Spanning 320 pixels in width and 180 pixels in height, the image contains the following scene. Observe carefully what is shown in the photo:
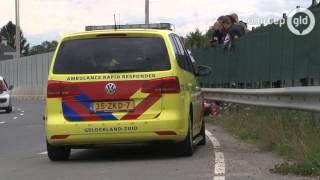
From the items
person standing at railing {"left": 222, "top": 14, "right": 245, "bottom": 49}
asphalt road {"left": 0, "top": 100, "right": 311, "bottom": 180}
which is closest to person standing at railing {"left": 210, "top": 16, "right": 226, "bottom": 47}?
person standing at railing {"left": 222, "top": 14, "right": 245, "bottom": 49}

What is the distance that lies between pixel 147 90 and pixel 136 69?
355mm

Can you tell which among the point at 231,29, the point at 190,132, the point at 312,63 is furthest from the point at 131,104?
the point at 231,29

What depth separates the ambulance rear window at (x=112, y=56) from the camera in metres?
10.9

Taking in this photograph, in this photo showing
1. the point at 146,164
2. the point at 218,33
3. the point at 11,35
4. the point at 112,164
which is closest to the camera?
the point at 146,164

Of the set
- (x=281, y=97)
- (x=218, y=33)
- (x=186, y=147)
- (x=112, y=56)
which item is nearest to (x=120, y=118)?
(x=112, y=56)

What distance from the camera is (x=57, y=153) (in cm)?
1120

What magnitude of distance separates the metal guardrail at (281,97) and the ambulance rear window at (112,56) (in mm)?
2042

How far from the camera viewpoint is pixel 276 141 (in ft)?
39.0

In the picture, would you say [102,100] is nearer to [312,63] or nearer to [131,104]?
[131,104]

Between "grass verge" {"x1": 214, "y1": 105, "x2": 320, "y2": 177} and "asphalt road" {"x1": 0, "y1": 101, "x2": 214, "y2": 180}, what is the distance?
0.94 metres

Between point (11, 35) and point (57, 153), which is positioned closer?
point (57, 153)

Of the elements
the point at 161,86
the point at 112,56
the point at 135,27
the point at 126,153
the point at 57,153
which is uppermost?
the point at 135,27

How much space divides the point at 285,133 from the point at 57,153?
3.45 metres

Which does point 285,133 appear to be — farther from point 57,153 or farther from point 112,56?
point 57,153
